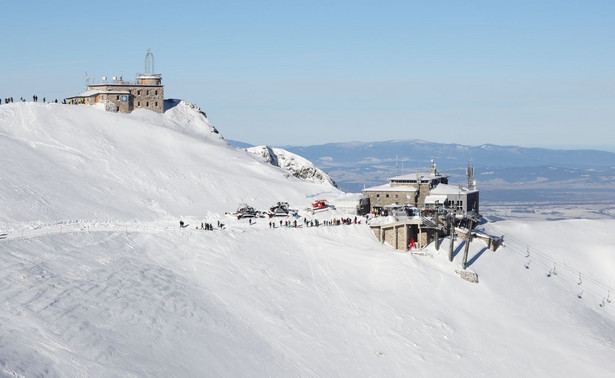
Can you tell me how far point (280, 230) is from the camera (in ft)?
232

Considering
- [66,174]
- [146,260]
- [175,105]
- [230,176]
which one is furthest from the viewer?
[175,105]

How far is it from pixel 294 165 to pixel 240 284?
64367 mm

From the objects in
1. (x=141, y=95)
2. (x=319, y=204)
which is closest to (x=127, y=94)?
(x=141, y=95)

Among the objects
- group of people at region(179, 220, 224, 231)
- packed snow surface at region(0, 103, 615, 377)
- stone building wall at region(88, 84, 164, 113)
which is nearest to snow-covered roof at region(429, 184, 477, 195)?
packed snow surface at region(0, 103, 615, 377)

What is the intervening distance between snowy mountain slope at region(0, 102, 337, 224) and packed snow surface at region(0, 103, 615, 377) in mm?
294

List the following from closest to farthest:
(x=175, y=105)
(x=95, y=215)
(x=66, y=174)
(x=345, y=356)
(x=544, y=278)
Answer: (x=345, y=356), (x=95, y=215), (x=544, y=278), (x=66, y=174), (x=175, y=105)

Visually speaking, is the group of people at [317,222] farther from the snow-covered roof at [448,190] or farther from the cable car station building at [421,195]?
the snow-covered roof at [448,190]

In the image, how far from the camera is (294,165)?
12244 cm

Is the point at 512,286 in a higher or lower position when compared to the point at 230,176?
lower

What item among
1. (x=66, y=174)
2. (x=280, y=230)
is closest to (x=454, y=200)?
(x=280, y=230)

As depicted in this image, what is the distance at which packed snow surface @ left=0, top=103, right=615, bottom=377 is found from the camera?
45.8 meters

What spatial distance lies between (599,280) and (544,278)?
7.69 meters

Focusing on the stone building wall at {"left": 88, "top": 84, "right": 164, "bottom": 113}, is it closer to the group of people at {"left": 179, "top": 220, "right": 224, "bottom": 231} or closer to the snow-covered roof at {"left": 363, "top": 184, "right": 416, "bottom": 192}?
the snow-covered roof at {"left": 363, "top": 184, "right": 416, "bottom": 192}

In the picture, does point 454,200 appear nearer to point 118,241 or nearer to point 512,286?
point 512,286
